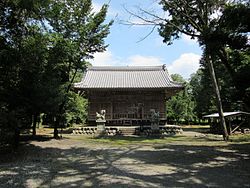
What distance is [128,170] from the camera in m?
9.00

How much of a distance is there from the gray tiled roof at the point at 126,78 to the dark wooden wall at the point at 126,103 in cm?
92

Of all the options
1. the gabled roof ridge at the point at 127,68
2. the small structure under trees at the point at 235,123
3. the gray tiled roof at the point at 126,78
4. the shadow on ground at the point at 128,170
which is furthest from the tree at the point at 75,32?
the small structure under trees at the point at 235,123

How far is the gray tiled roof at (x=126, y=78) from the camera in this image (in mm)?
28047

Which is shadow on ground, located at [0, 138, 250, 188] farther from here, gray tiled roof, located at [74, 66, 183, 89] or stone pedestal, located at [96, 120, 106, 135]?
gray tiled roof, located at [74, 66, 183, 89]

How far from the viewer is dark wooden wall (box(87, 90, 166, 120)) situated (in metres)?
28.6

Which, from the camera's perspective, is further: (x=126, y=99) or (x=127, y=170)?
(x=126, y=99)

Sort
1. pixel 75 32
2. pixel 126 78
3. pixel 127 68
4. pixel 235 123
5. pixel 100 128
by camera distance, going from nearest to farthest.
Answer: pixel 75 32 → pixel 100 128 → pixel 126 78 → pixel 235 123 → pixel 127 68

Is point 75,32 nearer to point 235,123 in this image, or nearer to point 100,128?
point 100,128

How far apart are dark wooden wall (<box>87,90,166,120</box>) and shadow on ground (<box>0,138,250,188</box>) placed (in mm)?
15937

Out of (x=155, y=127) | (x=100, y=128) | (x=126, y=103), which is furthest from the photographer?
(x=126, y=103)

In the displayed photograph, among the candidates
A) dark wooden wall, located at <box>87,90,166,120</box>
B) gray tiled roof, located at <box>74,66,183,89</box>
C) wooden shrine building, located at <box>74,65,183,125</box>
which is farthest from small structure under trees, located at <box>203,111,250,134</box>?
dark wooden wall, located at <box>87,90,166,120</box>

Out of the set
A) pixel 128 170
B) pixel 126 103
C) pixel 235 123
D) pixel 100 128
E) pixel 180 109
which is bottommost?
pixel 128 170

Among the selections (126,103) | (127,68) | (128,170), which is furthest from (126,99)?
(128,170)

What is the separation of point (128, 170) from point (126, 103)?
19.8m
